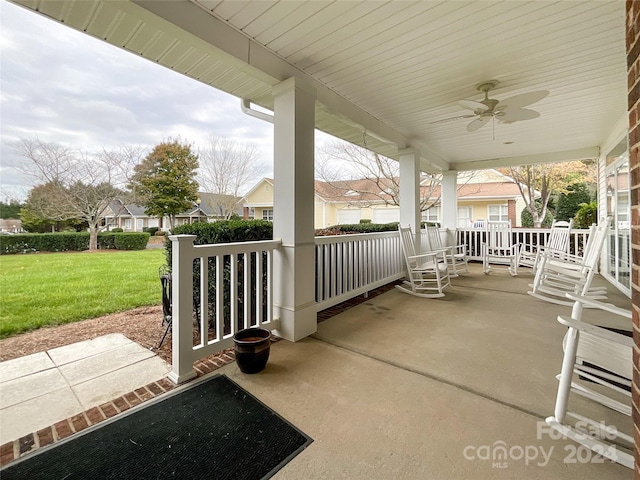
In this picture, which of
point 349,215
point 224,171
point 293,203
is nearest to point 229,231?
point 293,203

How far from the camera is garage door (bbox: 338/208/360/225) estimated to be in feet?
44.0

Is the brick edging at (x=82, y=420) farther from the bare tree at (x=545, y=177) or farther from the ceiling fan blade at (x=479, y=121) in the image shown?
the bare tree at (x=545, y=177)

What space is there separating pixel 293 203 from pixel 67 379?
223 cm

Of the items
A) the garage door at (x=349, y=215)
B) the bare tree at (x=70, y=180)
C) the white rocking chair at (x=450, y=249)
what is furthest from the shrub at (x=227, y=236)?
the garage door at (x=349, y=215)

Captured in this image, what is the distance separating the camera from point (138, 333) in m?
2.96

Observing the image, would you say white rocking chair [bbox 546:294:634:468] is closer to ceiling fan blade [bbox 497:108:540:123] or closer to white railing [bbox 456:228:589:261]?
ceiling fan blade [bbox 497:108:540:123]

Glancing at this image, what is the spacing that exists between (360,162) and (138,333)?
25.7 feet

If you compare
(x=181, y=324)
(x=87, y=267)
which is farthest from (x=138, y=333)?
(x=87, y=267)

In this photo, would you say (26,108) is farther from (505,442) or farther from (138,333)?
(505,442)

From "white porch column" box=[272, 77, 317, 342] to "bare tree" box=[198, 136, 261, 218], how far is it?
9.14m

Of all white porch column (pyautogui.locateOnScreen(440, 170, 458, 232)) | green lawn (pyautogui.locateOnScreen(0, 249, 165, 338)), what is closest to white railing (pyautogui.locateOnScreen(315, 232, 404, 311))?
green lawn (pyautogui.locateOnScreen(0, 249, 165, 338))

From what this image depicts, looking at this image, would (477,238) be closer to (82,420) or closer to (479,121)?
(479,121)

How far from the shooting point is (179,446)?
141cm

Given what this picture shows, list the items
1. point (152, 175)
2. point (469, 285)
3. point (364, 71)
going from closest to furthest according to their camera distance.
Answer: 1. point (364, 71)
2. point (469, 285)
3. point (152, 175)
